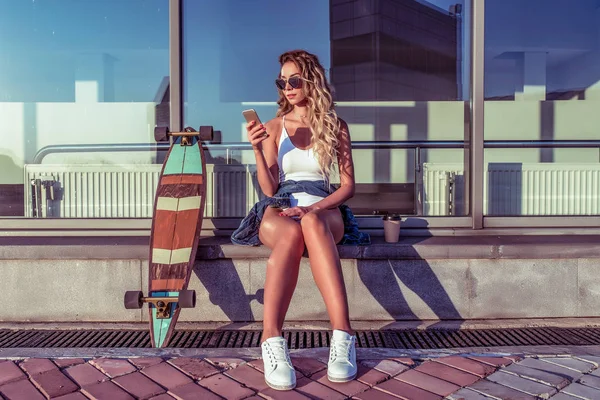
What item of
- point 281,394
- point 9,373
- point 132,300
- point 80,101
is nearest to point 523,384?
point 281,394

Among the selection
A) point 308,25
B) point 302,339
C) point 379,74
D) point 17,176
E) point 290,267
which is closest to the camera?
point 290,267

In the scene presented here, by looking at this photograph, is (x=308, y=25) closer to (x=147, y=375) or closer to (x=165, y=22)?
(x=165, y=22)

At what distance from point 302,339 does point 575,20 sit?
137 inches

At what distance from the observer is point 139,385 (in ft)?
6.70

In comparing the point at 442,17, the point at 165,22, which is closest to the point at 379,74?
the point at 442,17

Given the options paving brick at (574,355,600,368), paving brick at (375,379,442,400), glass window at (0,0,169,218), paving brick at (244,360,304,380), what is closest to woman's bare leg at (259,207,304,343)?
paving brick at (244,360,304,380)

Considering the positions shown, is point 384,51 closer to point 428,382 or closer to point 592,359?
point 592,359

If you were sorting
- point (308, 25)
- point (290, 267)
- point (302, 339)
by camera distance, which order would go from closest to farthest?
point (290, 267) < point (302, 339) < point (308, 25)

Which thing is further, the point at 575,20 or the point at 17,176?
the point at 575,20

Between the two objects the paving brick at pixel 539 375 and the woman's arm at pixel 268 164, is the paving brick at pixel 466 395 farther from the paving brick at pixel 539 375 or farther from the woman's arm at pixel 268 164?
the woman's arm at pixel 268 164

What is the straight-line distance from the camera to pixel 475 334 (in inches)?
108

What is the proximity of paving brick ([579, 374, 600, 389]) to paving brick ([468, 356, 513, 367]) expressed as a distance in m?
0.25

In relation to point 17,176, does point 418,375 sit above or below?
below

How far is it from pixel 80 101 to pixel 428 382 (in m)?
3.09
